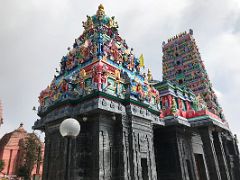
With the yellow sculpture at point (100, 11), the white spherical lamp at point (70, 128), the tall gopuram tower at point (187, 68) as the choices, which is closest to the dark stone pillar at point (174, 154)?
the yellow sculpture at point (100, 11)

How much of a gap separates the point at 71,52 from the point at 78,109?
9.53m

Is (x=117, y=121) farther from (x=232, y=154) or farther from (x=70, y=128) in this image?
(x=232, y=154)

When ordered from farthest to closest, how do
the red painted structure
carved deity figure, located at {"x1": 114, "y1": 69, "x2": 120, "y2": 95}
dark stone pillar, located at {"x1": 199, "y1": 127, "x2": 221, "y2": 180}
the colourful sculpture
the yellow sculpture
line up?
the red painted structure
the yellow sculpture
dark stone pillar, located at {"x1": 199, "y1": 127, "x2": 221, "y2": 180}
carved deity figure, located at {"x1": 114, "y1": 69, "x2": 120, "y2": 95}
the colourful sculpture

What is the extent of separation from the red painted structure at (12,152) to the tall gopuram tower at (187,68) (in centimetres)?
3410

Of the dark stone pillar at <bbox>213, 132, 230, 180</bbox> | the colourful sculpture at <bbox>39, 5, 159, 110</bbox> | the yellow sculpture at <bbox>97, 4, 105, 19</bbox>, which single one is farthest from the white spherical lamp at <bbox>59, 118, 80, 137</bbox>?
the yellow sculpture at <bbox>97, 4, 105, 19</bbox>

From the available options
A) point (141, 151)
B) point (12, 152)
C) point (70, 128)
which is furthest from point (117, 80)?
point (12, 152)

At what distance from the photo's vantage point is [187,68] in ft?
153

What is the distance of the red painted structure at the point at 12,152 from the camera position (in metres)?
47.0

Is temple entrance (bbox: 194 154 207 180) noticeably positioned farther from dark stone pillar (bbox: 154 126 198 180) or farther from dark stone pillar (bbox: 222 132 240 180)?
dark stone pillar (bbox: 222 132 240 180)

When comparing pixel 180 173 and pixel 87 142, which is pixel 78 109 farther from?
pixel 180 173

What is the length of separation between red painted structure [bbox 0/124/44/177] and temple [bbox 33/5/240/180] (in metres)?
30.3

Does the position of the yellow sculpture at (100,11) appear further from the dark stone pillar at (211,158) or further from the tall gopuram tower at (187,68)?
the tall gopuram tower at (187,68)

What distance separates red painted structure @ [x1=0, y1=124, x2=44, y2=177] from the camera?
4700 centimetres

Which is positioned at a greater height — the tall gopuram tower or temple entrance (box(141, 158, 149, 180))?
the tall gopuram tower
